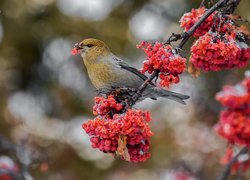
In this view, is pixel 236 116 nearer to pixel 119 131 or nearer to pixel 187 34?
pixel 187 34

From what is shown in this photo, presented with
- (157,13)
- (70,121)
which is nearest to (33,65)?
(70,121)

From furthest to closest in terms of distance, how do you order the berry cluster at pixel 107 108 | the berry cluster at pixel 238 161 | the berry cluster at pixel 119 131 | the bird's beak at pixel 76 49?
the berry cluster at pixel 238 161 → the bird's beak at pixel 76 49 → the berry cluster at pixel 107 108 → the berry cluster at pixel 119 131

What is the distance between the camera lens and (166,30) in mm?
8328

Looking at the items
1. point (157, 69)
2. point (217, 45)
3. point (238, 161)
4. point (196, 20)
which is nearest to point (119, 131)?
point (157, 69)

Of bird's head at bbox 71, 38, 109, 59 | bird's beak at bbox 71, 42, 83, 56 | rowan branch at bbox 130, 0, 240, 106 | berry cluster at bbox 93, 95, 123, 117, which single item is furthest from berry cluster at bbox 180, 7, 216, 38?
bird's head at bbox 71, 38, 109, 59

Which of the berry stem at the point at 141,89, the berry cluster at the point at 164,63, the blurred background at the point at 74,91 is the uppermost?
the blurred background at the point at 74,91

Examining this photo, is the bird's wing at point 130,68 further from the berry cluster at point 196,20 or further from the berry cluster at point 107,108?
the berry cluster at point 107,108

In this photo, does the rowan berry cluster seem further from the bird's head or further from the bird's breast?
the bird's head

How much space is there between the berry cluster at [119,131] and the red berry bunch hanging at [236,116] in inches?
25.0

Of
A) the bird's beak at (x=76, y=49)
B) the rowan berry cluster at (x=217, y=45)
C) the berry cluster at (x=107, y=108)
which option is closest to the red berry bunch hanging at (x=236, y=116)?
the rowan berry cluster at (x=217, y=45)

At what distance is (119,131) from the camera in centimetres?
284

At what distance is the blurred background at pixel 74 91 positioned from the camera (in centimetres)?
819

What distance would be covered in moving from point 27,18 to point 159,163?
9.19 ft

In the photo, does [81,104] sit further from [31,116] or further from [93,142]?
[93,142]
